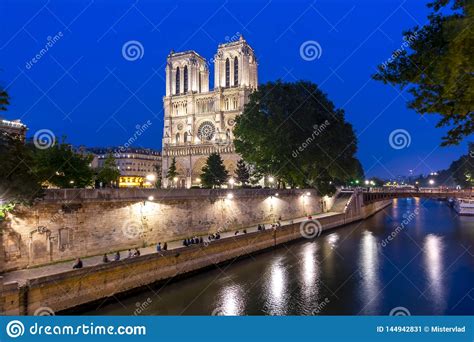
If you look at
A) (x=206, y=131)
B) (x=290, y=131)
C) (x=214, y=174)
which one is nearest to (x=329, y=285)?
(x=290, y=131)

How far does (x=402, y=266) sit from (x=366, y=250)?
5.62 metres

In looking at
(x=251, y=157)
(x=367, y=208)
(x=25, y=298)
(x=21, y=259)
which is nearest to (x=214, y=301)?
(x=25, y=298)

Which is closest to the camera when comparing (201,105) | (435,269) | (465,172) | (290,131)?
(435,269)

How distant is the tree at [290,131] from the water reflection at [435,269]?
14.7m

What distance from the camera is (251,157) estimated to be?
145ft

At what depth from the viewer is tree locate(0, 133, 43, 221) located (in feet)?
51.5

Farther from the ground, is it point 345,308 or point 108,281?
point 108,281

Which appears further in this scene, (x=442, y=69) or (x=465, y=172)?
(x=465, y=172)

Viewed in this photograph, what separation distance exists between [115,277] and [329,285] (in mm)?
11445

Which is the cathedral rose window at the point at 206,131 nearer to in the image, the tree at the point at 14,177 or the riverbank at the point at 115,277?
the riverbank at the point at 115,277

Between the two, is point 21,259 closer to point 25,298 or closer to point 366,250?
point 25,298

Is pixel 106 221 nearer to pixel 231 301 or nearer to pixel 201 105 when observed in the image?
pixel 231 301

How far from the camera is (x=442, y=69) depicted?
442 inches

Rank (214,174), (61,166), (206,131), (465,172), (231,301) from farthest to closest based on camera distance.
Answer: (465,172) < (206,131) < (214,174) < (61,166) < (231,301)
